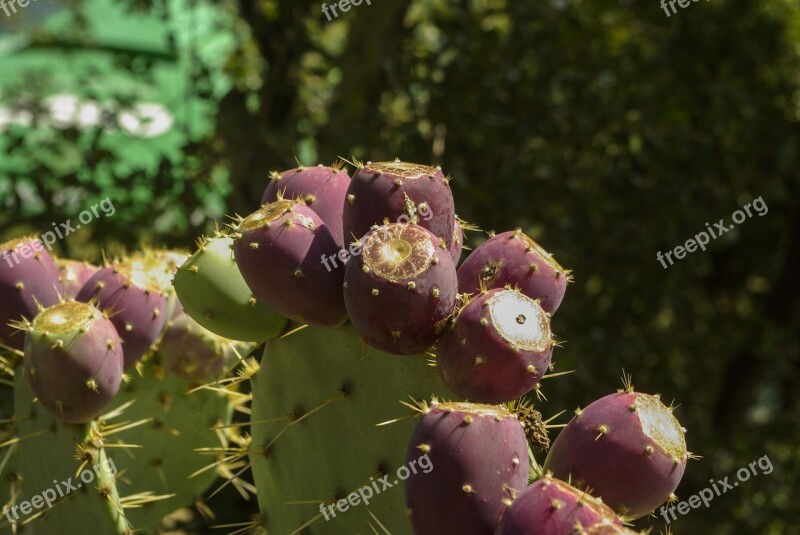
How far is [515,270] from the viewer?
1.12 metres

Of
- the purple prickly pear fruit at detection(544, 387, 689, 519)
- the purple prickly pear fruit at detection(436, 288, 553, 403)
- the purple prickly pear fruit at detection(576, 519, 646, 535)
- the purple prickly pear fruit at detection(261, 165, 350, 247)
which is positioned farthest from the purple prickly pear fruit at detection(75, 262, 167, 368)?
the purple prickly pear fruit at detection(576, 519, 646, 535)

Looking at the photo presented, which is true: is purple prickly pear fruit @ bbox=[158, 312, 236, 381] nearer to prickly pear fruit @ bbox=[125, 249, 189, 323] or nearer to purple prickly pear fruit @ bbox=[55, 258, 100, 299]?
prickly pear fruit @ bbox=[125, 249, 189, 323]

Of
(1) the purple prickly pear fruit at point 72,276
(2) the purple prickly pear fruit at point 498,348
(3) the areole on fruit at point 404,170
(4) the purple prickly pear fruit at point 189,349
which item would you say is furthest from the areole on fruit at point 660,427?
(1) the purple prickly pear fruit at point 72,276

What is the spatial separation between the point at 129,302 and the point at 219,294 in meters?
0.28

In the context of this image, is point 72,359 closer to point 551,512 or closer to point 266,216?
point 266,216

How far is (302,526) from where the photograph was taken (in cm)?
126

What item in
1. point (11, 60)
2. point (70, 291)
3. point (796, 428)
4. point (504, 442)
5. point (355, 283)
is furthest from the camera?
point (11, 60)

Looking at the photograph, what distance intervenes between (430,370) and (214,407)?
0.66 m

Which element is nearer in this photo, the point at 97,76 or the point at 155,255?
the point at 155,255

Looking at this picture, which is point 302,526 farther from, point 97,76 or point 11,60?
point 11,60

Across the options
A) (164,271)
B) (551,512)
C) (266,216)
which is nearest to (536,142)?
(164,271)

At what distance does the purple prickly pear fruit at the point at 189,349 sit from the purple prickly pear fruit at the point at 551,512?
2.78 ft

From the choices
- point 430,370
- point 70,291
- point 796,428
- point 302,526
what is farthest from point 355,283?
point 796,428

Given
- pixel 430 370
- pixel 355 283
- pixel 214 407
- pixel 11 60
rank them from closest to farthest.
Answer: pixel 355 283, pixel 430 370, pixel 214 407, pixel 11 60
